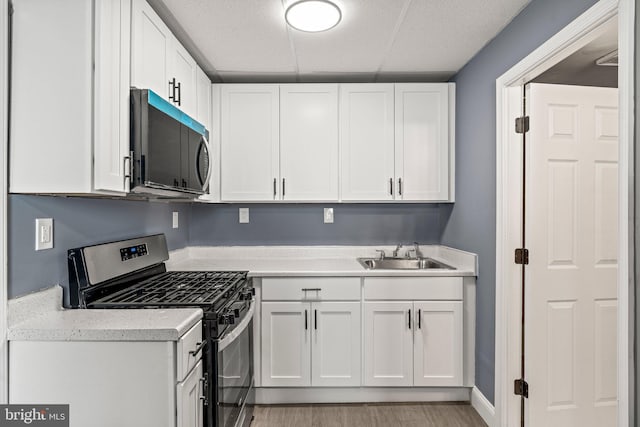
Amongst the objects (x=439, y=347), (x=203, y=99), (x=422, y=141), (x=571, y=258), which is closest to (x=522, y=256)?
(x=571, y=258)

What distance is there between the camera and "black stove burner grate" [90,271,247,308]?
160 centimetres

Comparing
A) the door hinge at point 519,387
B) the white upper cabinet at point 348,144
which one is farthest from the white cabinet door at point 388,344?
the white upper cabinet at point 348,144

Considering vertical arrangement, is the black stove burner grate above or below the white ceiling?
below

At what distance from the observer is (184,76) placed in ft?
7.21

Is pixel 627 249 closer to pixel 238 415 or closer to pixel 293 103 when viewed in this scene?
pixel 238 415

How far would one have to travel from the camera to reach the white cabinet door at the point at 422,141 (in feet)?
9.22

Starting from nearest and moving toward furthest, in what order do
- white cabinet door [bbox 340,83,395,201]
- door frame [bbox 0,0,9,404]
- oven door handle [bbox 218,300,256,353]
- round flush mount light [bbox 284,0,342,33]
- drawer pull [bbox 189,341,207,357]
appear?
door frame [bbox 0,0,9,404] < drawer pull [bbox 189,341,207,357] < oven door handle [bbox 218,300,256,353] < round flush mount light [bbox 284,0,342,33] < white cabinet door [bbox 340,83,395,201]

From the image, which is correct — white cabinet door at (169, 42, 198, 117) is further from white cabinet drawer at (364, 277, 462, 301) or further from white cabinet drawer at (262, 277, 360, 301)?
white cabinet drawer at (364, 277, 462, 301)

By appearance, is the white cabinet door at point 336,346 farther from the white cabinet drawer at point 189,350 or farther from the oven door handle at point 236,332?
the white cabinet drawer at point 189,350

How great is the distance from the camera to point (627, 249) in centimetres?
123

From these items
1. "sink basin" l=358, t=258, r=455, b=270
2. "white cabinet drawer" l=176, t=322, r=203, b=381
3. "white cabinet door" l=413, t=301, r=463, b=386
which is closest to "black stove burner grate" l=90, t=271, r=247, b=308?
"white cabinet drawer" l=176, t=322, r=203, b=381

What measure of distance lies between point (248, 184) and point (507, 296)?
1.94m

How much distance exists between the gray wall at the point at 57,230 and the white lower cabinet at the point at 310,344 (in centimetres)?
105

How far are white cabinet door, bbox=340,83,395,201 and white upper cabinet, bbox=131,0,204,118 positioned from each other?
1.15m
